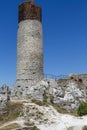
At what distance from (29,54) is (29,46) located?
4.51ft

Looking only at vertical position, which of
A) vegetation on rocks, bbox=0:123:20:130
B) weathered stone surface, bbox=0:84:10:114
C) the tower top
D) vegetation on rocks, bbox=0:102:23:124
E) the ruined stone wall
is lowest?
vegetation on rocks, bbox=0:123:20:130

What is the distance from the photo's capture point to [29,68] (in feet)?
161

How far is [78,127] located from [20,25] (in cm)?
2145

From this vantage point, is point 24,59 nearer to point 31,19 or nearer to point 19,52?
point 19,52

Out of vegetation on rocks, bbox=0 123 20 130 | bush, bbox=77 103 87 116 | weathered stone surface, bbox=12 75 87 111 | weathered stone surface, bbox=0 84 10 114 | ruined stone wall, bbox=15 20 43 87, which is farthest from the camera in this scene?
ruined stone wall, bbox=15 20 43 87

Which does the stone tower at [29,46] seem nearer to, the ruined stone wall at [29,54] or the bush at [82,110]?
the ruined stone wall at [29,54]

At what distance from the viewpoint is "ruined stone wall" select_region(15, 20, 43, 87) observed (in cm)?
4912

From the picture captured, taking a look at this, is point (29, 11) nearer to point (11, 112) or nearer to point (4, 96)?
point (4, 96)

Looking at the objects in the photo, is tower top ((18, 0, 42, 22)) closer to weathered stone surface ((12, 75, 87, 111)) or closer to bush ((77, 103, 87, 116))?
weathered stone surface ((12, 75, 87, 111))

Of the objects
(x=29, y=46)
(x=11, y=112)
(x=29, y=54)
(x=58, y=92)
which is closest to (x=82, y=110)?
(x=58, y=92)

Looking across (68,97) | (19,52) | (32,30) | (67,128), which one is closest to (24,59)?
(19,52)

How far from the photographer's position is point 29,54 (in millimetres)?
49438

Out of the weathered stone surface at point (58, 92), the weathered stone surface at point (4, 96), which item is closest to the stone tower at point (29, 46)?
the weathered stone surface at point (58, 92)

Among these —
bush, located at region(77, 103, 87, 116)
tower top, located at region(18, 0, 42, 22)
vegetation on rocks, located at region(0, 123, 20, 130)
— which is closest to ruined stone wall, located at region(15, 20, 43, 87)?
tower top, located at region(18, 0, 42, 22)
